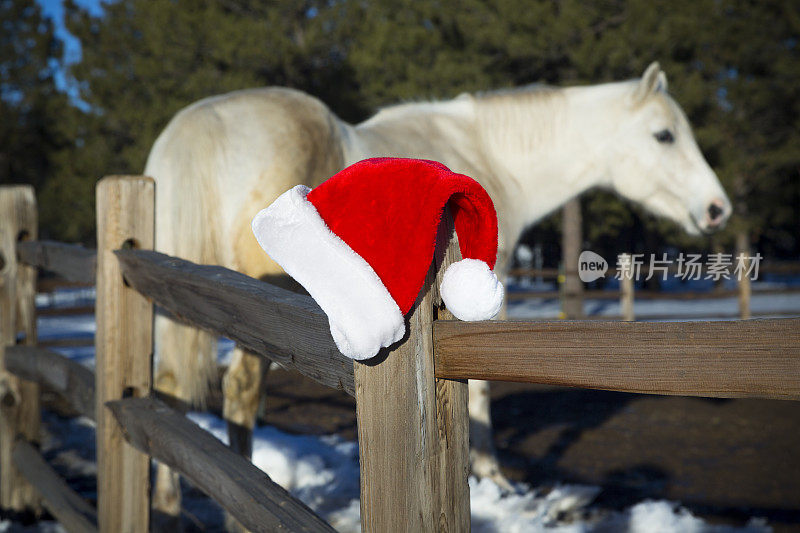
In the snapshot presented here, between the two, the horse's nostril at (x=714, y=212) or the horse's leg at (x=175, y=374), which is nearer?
the horse's leg at (x=175, y=374)

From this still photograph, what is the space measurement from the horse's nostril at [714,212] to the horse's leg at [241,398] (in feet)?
10.2

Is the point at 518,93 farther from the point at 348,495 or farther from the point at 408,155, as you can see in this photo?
the point at 348,495

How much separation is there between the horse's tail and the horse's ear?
2.71 m

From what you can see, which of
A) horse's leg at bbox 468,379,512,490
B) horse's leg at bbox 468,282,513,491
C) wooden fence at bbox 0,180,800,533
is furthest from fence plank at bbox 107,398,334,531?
horse's leg at bbox 468,379,512,490

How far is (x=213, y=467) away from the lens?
62.6 inches

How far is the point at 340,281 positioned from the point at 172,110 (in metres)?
12.7

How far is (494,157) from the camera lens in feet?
12.9

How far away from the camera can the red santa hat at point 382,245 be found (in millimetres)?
906

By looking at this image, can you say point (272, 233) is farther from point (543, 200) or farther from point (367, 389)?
point (543, 200)

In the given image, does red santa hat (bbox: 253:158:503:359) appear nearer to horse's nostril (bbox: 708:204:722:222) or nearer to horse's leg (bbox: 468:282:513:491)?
horse's leg (bbox: 468:282:513:491)

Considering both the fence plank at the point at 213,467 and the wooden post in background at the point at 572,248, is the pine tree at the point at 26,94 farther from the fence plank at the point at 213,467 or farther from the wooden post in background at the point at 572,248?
the fence plank at the point at 213,467

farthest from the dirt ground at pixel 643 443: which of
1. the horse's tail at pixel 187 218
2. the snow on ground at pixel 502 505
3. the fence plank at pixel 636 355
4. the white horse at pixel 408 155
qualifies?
the fence plank at pixel 636 355

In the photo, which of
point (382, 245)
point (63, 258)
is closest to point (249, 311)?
point (382, 245)

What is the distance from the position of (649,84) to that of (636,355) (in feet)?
11.8
